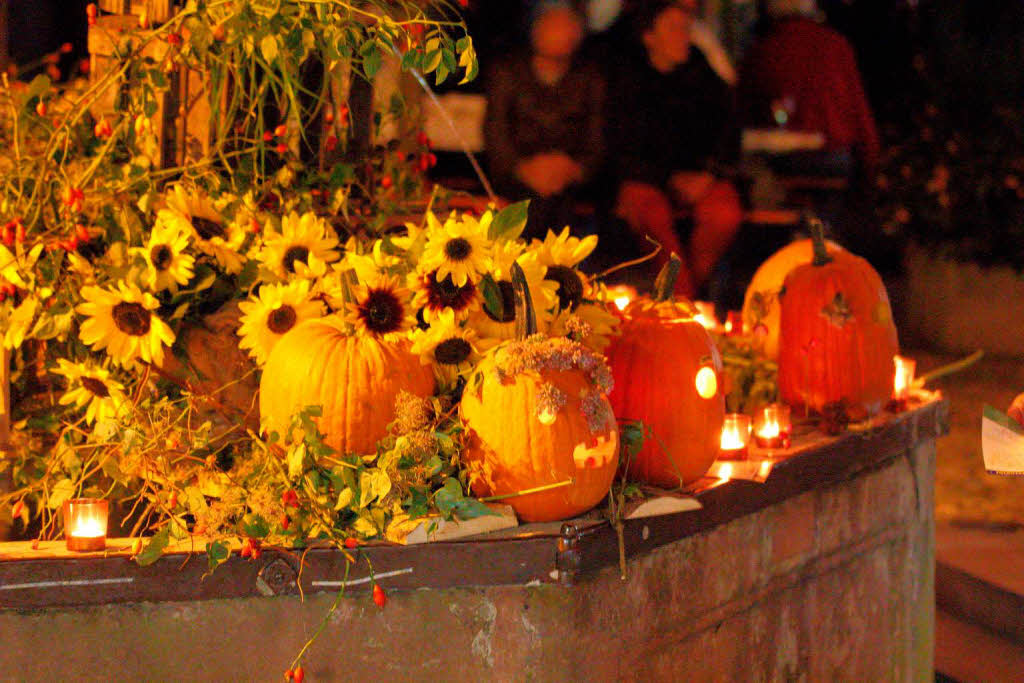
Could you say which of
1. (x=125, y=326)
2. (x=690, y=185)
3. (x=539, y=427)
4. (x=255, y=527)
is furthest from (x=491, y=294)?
(x=690, y=185)

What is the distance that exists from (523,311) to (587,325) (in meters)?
0.16

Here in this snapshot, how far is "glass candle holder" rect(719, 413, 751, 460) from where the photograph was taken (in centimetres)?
272

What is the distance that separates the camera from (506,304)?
2.37 m

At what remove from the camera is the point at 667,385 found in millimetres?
2482

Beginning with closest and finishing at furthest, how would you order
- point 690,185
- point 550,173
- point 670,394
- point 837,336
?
1. point 670,394
2. point 837,336
3. point 550,173
4. point 690,185

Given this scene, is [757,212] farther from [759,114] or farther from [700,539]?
[700,539]

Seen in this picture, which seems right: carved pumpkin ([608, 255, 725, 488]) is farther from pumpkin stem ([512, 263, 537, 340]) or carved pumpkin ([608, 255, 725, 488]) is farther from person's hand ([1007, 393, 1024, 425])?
person's hand ([1007, 393, 1024, 425])

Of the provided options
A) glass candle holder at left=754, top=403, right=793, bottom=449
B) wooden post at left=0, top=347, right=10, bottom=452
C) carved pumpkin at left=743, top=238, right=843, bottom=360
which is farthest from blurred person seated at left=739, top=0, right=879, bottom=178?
wooden post at left=0, top=347, right=10, bottom=452

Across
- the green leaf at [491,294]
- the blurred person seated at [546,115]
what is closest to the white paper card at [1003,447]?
the green leaf at [491,294]

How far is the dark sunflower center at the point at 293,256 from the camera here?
2.53 meters

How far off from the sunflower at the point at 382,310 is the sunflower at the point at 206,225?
15.2 inches

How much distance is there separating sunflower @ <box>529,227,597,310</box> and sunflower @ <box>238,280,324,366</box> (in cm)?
45

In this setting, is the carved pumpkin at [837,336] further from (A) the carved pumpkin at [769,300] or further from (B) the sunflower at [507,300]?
(B) the sunflower at [507,300]

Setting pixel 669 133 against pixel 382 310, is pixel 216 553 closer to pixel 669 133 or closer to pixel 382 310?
pixel 382 310
